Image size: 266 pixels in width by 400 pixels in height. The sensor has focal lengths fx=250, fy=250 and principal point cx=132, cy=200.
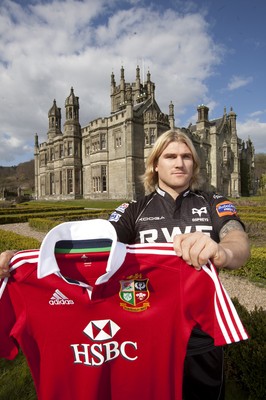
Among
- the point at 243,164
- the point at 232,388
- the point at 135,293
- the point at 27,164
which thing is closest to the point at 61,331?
the point at 135,293

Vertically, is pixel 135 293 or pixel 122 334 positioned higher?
pixel 135 293

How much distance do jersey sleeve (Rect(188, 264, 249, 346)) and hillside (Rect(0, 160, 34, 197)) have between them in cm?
8168

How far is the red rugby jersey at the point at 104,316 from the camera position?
1.57m

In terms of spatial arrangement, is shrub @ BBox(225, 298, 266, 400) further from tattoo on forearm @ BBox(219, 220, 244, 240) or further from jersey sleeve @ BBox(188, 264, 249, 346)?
tattoo on forearm @ BBox(219, 220, 244, 240)

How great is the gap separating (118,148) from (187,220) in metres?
31.9

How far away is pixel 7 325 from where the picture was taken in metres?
1.66

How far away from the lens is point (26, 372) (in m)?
2.70

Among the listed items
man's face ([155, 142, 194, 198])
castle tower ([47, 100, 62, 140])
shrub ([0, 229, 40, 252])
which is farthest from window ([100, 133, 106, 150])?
man's face ([155, 142, 194, 198])

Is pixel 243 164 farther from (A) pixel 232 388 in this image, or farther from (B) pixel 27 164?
(B) pixel 27 164

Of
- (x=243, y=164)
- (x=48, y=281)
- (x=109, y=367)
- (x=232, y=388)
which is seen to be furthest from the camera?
(x=243, y=164)

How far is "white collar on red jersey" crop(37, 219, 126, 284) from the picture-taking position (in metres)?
1.44

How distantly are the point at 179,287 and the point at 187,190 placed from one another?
0.94 meters

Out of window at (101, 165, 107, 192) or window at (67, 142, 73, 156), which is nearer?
window at (101, 165, 107, 192)

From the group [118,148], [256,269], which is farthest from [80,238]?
[118,148]
